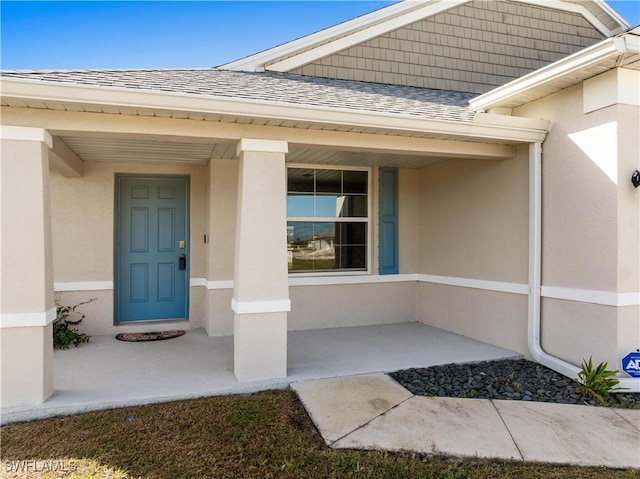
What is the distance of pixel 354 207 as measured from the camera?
6.84 meters

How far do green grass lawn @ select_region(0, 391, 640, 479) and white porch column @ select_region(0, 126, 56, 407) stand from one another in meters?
0.39

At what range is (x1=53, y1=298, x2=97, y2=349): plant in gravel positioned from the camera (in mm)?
5332

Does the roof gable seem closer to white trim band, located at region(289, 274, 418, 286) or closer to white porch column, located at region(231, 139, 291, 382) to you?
white porch column, located at region(231, 139, 291, 382)

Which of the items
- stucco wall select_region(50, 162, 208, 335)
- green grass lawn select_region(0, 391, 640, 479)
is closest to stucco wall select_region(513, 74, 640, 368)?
green grass lawn select_region(0, 391, 640, 479)

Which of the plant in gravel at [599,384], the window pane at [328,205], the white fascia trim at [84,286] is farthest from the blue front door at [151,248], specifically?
the plant in gravel at [599,384]

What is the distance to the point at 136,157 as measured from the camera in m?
5.61

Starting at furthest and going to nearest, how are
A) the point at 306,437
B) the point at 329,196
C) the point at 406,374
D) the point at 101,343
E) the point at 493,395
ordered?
the point at 329,196
the point at 101,343
the point at 406,374
the point at 493,395
the point at 306,437

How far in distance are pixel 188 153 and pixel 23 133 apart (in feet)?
6.94

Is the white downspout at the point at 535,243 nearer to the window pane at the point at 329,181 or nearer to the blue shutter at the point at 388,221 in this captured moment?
the blue shutter at the point at 388,221

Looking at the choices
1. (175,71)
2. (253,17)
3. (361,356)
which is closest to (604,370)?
(361,356)

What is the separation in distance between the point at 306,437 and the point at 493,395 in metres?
1.96

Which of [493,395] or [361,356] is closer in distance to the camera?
[493,395]

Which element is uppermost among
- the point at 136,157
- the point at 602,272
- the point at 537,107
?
the point at 537,107

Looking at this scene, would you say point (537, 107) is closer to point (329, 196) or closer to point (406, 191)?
point (406, 191)
